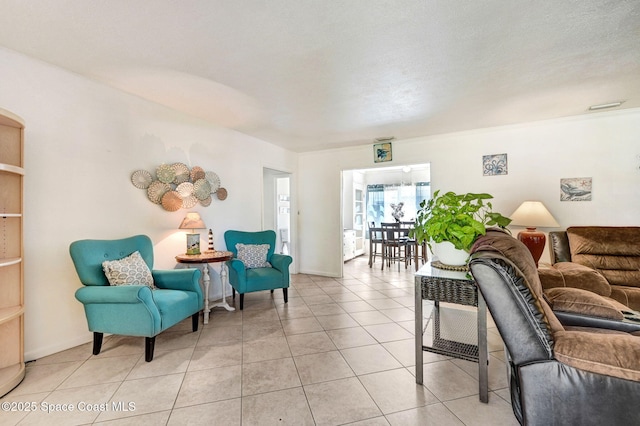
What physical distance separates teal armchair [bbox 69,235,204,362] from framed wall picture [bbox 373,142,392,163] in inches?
138

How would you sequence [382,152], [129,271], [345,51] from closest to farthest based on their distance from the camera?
[345,51] < [129,271] < [382,152]

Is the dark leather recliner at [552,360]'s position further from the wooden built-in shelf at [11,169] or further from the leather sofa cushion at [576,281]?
the wooden built-in shelf at [11,169]

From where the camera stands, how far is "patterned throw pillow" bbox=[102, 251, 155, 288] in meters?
2.21

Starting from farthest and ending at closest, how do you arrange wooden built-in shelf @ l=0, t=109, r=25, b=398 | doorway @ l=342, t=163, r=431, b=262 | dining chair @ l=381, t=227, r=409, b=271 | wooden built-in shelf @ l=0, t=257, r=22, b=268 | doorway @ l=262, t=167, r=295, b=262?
doorway @ l=342, t=163, r=431, b=262
dining chair @ l=381, t=227, r=409, b=271
doorway @ l=262, t=167, r=295, b=262
wooden built-in shelf @ l=0, t=109, r=25, b=398
wooden built-in shelf @ l=0, t=257, r=22, b=268

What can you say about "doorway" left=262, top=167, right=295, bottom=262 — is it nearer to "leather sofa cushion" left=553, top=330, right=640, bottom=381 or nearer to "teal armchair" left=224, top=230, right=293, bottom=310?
"teal armchair" left=224, top=230, right=293, bottom=310

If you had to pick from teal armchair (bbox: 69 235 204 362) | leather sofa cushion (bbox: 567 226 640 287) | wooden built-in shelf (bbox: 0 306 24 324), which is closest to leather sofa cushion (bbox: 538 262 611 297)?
leather sofa cushion (bbox: 567 226 640 287)

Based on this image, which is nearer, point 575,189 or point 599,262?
point 599,262

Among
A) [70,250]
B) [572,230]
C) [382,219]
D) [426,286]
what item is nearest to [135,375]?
[70,250]

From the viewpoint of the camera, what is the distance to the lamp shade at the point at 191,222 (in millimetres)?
2992

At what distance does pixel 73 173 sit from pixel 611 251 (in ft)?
17.2

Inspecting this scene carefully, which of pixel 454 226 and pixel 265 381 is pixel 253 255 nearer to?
pixel 265 381

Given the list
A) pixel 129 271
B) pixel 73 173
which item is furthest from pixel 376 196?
pixel 73 173

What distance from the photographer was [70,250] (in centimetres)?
213

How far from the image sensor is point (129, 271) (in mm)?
2309
